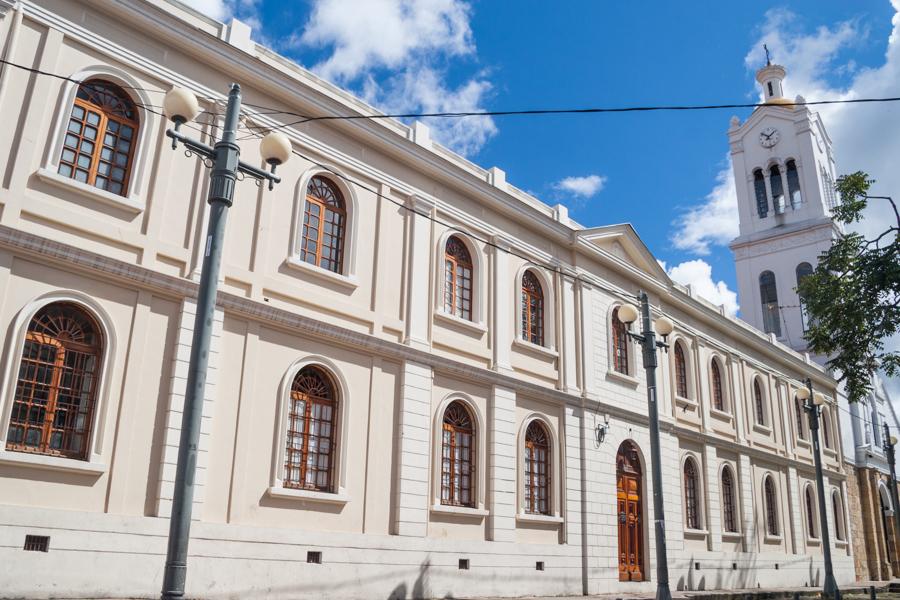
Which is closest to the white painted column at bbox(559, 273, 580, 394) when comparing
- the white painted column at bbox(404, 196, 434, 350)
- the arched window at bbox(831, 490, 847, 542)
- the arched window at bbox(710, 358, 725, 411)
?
the white painted column at bbox(404, 196, 434, 350)

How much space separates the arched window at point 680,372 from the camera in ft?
80.8

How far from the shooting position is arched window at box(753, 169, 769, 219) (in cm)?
4031

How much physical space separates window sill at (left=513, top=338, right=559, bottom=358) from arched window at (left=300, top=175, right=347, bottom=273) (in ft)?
16.6

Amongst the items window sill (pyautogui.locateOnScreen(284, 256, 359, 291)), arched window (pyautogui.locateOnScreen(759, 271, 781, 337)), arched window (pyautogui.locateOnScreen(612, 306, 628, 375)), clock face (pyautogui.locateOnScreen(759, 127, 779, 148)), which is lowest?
window sill (pyautogui.locateOnScreen(284, 256, 359, 291))

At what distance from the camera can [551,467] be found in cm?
1856

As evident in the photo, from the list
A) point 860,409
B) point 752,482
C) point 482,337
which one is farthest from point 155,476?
point 860,409

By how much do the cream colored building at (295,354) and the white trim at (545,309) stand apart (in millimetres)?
66

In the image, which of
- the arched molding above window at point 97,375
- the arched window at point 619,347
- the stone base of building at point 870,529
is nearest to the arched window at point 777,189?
the stone base of building at point 870,529

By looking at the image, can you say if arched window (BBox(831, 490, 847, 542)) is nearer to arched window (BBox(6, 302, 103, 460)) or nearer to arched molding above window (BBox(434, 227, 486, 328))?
arched molding above window (BBox(434, 227, 486, 328))

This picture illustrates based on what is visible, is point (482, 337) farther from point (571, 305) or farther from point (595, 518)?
point (595, 518)

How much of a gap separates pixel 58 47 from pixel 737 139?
3747 centimetres

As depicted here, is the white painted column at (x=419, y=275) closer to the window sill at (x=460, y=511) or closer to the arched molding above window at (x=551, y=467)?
the window sill at (x=460, y=511)

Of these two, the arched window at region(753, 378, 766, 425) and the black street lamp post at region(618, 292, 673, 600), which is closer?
the black street lamp post at region(618, 292, 673, 600)

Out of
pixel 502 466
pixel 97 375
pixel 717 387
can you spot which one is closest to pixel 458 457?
pixel 502 466
